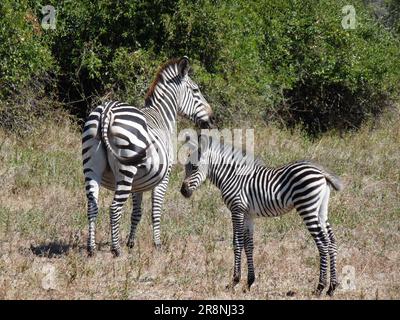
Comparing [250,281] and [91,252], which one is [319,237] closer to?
[250,281]

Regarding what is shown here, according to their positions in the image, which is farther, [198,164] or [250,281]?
[198,164]

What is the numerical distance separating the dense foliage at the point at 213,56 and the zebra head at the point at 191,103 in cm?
369

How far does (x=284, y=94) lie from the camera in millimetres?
17469

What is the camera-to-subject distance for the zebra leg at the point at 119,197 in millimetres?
8484

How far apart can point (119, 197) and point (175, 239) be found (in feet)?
3.84

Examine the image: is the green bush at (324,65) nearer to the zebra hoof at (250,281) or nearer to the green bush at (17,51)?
the green bush at (17,51)

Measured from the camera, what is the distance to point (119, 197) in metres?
8.54

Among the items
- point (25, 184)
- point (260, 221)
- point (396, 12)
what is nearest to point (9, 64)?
point (25, 184)

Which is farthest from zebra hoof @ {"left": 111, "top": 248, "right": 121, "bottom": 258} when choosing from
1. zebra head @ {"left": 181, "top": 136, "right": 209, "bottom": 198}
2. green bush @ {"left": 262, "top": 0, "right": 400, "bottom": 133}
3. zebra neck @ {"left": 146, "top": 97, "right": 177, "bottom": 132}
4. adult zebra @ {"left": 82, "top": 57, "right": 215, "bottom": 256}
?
green bush @ {"left": 262, "top": 0, "right": 400, "bottom": 133}

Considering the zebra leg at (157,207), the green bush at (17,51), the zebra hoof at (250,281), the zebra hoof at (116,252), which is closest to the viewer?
the zebra hoof at (250,281)

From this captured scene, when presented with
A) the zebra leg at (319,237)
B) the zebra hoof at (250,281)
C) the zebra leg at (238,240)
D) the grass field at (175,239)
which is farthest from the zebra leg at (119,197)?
the zebra leg at (319,237)

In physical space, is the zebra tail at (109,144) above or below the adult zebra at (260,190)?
above

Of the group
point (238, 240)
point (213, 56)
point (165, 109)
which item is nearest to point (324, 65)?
point (213, 56)

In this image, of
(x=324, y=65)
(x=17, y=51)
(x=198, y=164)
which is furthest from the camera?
(x=324, y=65)
